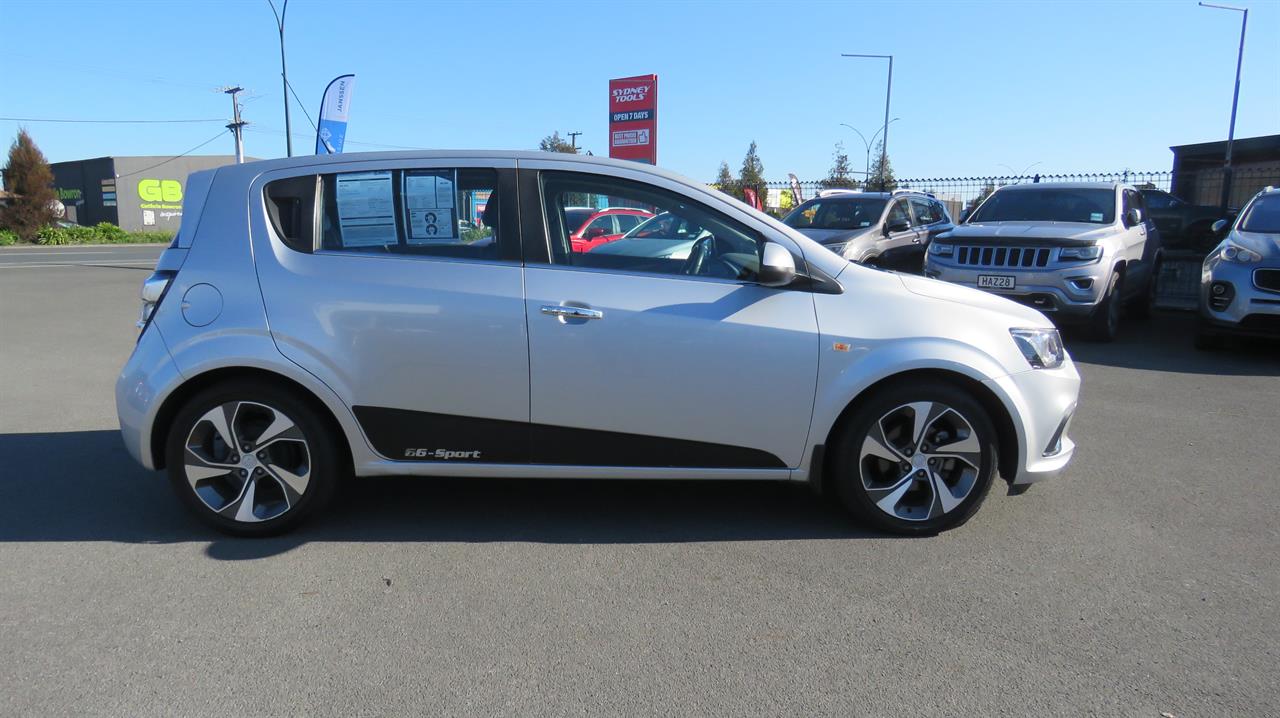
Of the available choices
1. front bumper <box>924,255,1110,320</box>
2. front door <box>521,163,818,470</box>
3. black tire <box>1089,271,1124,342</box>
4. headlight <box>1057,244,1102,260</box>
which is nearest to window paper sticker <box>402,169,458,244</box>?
front door <box>521,163,818,470</box>

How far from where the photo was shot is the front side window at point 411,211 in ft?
13.1

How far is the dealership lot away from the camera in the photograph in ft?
9.26

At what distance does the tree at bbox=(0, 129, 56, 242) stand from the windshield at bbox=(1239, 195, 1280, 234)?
5050cm

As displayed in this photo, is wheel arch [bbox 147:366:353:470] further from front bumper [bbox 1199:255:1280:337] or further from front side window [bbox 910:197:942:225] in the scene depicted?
front side window [bbox 910:197:942:225]

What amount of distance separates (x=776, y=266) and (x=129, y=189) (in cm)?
6428

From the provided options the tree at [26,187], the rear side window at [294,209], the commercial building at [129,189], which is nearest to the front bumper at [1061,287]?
the rear side window at [294,209]

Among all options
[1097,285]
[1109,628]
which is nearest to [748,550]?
[1109,628]

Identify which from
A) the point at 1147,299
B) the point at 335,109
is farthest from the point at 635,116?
the point at 1147,299

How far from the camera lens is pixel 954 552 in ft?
12.9

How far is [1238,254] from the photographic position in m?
8.89

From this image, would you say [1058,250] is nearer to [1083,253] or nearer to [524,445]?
[1083,253]

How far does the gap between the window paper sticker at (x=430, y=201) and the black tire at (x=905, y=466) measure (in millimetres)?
2088

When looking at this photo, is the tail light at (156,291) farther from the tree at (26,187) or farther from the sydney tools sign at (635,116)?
the tree at (26,187)

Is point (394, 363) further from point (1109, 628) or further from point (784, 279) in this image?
point (1109, 628)
